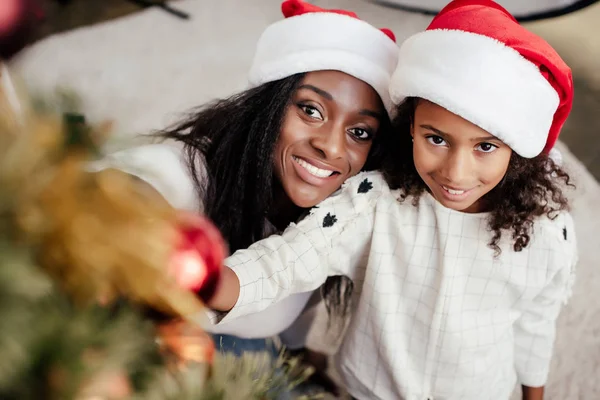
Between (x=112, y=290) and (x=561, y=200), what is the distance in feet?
2.13

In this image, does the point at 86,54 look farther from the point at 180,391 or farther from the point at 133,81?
the point at 180,391

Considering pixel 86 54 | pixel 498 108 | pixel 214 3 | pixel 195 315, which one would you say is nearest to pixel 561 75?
pixel 498 108

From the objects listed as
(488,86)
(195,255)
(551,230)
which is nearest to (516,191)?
(551,230)

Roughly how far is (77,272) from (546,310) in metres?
0.73

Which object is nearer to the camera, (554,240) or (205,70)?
(554,240)

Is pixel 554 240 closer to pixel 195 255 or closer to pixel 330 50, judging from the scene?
pixel 330 50

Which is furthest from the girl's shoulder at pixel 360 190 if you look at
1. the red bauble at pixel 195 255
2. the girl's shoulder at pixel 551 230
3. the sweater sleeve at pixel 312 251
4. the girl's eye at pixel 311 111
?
the red bauble at pixel 195 255

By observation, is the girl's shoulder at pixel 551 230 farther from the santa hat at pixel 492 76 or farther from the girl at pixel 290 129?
the girl at pixel 290 129

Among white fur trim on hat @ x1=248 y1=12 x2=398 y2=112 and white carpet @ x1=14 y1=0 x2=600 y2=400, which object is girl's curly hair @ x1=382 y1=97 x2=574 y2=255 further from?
white carpet @ x1=14 y1=0 x2=600 y2=400

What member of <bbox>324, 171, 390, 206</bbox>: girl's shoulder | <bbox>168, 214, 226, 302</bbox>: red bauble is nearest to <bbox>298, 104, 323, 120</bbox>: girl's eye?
<bbox>324, 171, 390, 206</bbox>: girl's shoulder

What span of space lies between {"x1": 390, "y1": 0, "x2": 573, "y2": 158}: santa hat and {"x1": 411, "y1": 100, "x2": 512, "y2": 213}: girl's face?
2 cm

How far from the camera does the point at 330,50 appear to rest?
26.7 inches

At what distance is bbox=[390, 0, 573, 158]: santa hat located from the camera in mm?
538

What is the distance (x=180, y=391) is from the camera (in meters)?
0.20
